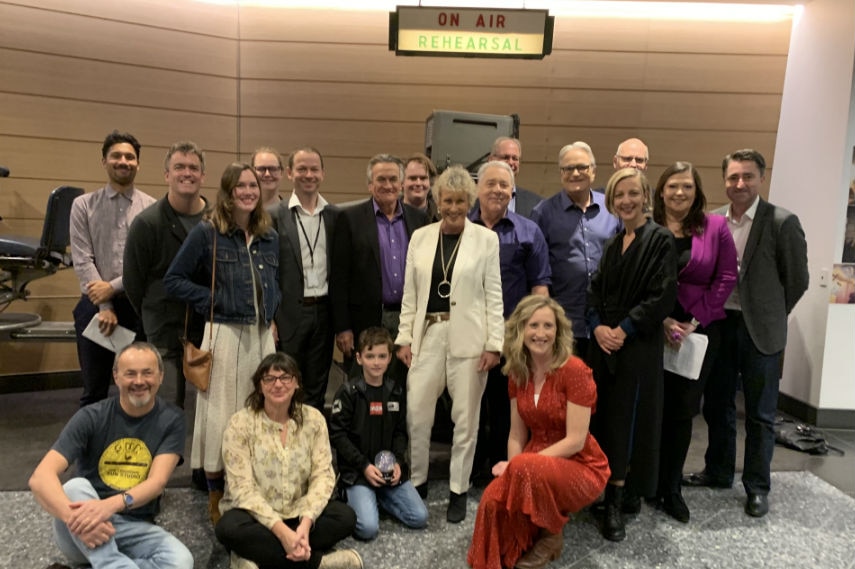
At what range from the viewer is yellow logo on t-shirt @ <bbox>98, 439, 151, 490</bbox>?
1910mm

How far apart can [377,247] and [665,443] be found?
1604mm

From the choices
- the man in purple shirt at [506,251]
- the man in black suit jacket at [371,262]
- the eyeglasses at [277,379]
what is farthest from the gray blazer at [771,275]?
the eyeglasses at [277,379]

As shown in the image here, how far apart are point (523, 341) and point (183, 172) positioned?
1.63 meters

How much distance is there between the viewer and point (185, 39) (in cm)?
425

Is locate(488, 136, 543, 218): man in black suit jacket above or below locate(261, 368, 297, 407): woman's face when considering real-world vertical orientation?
above

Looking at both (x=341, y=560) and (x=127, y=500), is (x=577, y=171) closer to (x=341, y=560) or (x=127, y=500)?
(x=341, y=560)

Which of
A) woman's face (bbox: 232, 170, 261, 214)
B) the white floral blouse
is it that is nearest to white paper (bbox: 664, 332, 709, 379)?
the white floral blouse

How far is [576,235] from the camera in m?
2.66

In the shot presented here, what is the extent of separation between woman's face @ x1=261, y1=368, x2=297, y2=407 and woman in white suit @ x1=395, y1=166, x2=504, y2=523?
20.2 inches

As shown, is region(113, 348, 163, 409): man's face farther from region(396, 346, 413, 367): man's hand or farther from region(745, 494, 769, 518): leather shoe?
region(745, 494, 769, 518): leather shoe

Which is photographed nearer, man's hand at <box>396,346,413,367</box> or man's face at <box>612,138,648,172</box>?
man's hand at <box>396,346,413,367</box>

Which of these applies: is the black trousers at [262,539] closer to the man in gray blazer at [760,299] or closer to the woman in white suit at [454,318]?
the woman in white suit at [454,318]

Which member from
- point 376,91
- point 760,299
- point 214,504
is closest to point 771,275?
point 760,299

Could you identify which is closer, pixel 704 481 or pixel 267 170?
pixel 704 481
